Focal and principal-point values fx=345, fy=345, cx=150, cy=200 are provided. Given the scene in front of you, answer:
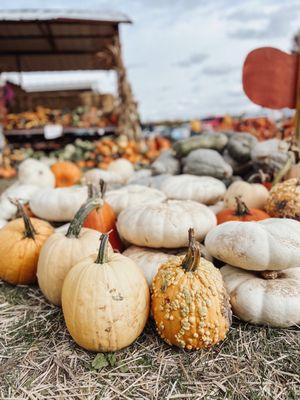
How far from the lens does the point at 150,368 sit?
4.59ft

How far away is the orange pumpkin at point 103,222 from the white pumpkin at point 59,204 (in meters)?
0.31

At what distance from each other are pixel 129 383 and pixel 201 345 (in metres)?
0.34

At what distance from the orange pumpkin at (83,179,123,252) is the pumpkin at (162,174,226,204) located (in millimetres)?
626

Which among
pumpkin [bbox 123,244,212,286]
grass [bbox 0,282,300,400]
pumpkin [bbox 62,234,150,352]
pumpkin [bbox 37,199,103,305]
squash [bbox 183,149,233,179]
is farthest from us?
squash [bbox 183,149,233,179]

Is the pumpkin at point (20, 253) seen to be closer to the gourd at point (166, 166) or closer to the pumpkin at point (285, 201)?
the pumpkin at point (285, 201)

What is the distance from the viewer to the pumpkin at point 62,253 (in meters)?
1.75

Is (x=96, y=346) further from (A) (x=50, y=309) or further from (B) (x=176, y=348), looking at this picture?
(A) (x=50, y=309)

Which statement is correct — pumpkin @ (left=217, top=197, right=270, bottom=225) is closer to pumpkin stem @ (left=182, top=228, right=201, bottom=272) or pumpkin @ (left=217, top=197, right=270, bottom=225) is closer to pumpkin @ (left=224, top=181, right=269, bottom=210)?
pumpkin @ (left=224, top=181, right=269, bottom=210)

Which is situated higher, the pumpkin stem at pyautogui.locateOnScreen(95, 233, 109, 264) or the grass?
the pumpkin stem at pyautogui.locateOnScreen(95, 233, 109, 264)

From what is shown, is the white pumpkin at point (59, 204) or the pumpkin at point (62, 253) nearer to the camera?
the pumpkin at point (62, 253)

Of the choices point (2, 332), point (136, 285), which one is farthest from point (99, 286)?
point (2, 332)

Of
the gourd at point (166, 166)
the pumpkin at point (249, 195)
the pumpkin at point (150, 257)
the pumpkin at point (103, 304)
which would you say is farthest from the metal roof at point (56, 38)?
the pumpkin at point (103, 304)

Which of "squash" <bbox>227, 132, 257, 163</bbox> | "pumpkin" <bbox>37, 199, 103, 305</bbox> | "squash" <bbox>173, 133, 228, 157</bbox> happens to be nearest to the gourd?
"squash" <bbox>173, 133, 228, 157</bbox>

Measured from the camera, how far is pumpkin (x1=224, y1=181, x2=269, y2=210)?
2584mm
